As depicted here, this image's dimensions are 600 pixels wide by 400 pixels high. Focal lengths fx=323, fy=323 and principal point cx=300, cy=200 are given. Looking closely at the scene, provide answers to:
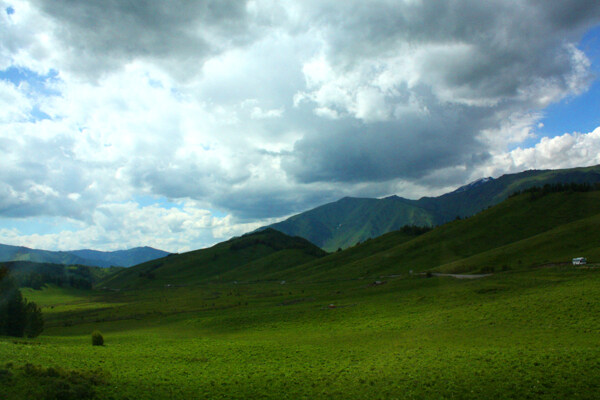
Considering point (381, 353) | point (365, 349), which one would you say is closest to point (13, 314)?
point (365, 349)

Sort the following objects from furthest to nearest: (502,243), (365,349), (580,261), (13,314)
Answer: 1. (502,243)
2. (580,261)
3. (13,314)
4. (365,349)

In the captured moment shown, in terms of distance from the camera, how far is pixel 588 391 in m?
23.6

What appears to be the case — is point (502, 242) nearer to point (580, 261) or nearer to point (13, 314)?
point (580, 261)

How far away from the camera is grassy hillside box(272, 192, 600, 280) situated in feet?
341

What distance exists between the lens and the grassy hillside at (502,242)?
103875mm

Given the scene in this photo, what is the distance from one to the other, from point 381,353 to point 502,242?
431 ft

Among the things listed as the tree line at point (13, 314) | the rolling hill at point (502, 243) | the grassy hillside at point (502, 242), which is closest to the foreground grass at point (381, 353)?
the tree line at point (13, 314)

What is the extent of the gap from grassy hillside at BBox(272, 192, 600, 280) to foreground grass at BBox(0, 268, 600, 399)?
36539 mm

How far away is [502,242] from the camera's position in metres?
143

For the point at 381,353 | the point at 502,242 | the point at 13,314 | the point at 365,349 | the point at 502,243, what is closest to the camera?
the point at 381,353

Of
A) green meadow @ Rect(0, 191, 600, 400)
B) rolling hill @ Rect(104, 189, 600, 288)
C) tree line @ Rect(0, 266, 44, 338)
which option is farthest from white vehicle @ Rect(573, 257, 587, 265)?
tree line @ Rect(0, 266, 44, 338)

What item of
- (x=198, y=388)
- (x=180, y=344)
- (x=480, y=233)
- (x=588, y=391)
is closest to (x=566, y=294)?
(x=588, y=391)

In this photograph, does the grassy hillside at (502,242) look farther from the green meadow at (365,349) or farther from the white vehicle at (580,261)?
the white vehicle at (580,261)

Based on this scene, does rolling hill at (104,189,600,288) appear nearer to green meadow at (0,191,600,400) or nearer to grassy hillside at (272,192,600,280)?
grassy hillside at (272,192,600,280)
